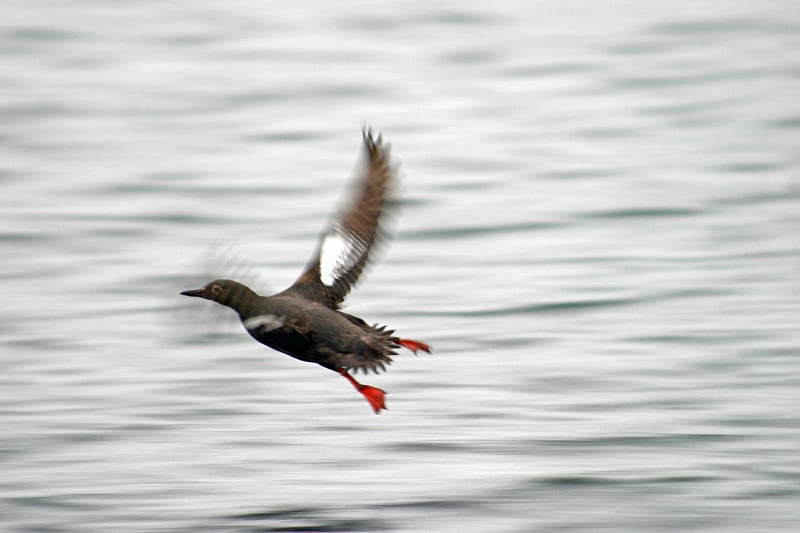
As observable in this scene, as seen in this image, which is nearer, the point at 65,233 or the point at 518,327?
the point at 518,327

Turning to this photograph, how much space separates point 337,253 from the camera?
765 cm

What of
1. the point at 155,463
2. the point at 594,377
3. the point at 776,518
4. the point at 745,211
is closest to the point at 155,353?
the point at 155,463

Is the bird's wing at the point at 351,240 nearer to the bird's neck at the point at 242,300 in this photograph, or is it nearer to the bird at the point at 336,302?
the bird at the point at 336,302

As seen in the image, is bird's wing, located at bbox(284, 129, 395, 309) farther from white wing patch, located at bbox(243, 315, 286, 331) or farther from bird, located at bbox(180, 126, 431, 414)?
white wing patch, located at bbox(243, 315, 286, 331)

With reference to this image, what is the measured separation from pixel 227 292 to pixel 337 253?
687 mm

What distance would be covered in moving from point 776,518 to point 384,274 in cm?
555

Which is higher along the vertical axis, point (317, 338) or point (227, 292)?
point (227, 292)

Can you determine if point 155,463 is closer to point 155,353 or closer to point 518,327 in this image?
point 155,353

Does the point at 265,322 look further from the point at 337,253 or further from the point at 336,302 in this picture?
the point at 337,253

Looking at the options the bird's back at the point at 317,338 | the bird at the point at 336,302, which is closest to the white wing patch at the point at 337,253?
the bird at the point at 336,302

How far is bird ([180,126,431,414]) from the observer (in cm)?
704

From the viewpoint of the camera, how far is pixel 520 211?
14.0 meters

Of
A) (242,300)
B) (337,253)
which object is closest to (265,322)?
(242,300)

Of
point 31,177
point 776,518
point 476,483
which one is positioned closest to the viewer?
point 776,518
